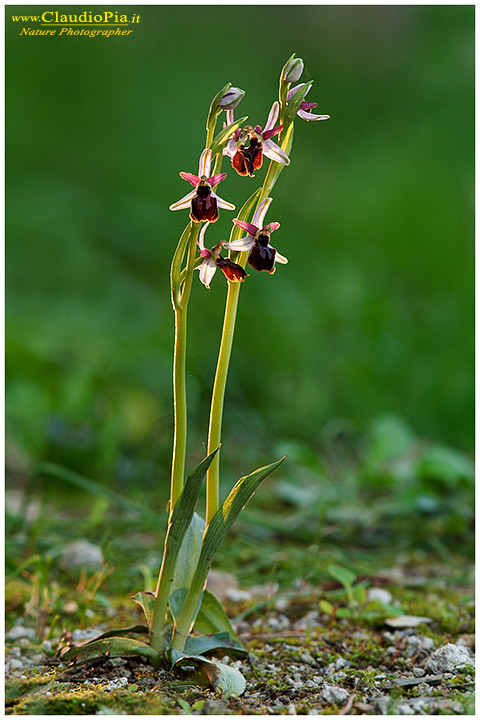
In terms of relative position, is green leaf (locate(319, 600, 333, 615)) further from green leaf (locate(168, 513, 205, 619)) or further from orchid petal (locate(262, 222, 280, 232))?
orchid petal (locate(262, 222, 280, 232))

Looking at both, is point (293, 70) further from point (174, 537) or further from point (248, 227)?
point (174, 537)

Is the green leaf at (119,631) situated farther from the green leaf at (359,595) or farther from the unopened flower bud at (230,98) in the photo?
the unopened flower bud at (230,98)

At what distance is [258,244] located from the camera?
99 cm

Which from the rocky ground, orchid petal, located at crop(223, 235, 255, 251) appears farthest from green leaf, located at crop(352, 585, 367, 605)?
orchid petal, located at crop(223, 235, 255, 251)

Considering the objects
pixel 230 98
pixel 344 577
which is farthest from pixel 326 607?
pixel 230 98

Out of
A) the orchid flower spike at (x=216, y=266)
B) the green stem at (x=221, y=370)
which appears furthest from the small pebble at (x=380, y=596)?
the orchid flower spike at (x=216, y=266)

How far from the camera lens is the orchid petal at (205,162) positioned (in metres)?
0.99

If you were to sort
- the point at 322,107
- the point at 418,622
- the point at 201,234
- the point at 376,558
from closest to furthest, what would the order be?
the point at 201,234 → the point at 322,107 → the point at 418,622 → the point at 376,558

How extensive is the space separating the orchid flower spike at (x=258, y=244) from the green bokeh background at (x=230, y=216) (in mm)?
612

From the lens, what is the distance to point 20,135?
15.8 feet

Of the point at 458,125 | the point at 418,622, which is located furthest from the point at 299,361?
the point at 458,125

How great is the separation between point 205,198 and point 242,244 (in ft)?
0.29

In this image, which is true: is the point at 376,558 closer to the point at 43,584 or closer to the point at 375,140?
the point at 43,584

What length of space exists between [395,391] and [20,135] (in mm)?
3414
